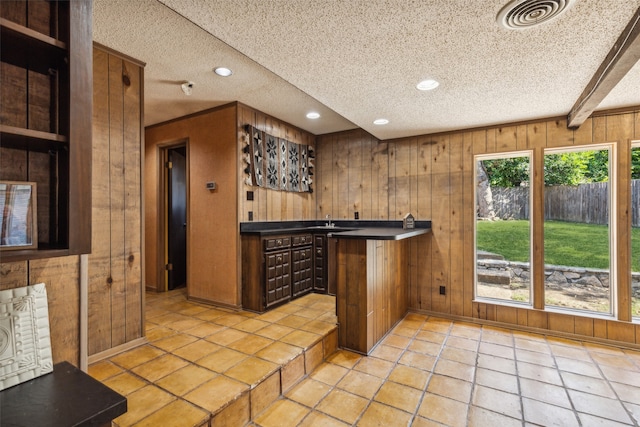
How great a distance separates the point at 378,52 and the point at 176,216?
3784 millimetres

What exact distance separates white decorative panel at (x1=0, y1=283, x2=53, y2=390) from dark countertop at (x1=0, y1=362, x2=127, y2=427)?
0.12ft

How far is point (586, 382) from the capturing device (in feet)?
7.70

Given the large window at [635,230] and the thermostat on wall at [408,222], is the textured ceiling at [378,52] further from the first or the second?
the thermostat on wall at [408,222]

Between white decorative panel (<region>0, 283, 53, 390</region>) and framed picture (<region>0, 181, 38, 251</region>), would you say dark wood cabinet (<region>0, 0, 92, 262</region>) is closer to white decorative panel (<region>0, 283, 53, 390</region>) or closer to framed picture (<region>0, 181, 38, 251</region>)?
framed picture (<region>0, 181, 38, 251</region>)

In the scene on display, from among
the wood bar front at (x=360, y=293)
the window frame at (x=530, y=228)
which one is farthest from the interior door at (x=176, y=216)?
the window frame at (x=530, y=228)

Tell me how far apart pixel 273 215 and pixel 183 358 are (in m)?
2.09

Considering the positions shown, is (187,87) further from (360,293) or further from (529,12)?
(529,12)

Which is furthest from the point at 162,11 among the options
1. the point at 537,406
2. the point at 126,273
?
the point at 537,406

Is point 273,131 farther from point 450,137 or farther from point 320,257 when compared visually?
point 450,137

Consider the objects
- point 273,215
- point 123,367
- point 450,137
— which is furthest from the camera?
point 273,215

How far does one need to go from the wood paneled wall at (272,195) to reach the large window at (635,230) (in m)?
3.71

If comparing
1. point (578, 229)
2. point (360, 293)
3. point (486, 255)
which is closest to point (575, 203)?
point (578, 229)

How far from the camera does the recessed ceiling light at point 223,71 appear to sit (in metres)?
2.65

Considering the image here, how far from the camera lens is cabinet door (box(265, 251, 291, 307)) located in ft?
11.5
